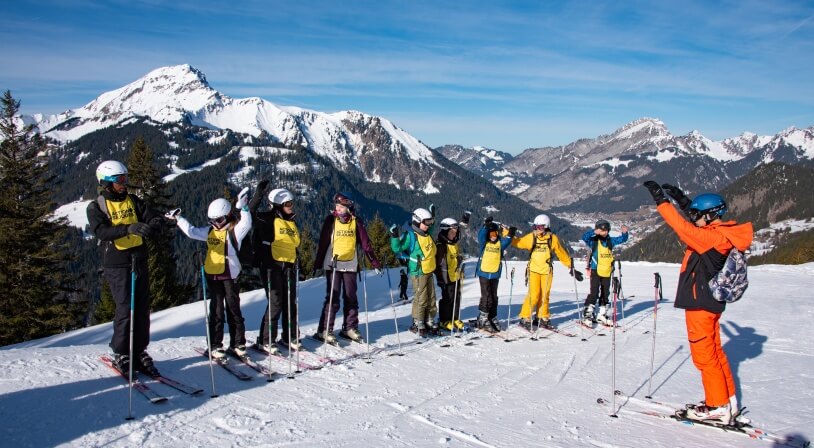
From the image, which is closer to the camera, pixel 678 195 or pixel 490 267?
pixel 678 195

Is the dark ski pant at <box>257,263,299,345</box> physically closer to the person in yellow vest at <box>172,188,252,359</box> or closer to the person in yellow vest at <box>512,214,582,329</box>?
the person in yellow vest at <box>172,188,252,359</box>

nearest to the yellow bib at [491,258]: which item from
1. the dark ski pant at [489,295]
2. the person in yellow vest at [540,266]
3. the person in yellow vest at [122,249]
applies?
the dark ski pant at [489,295]

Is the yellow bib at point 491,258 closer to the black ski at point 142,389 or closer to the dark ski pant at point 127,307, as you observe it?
the dark ski pant at point 127,307

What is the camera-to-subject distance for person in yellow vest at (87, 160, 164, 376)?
19.6 ft

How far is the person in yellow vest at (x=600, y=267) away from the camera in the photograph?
442 inches

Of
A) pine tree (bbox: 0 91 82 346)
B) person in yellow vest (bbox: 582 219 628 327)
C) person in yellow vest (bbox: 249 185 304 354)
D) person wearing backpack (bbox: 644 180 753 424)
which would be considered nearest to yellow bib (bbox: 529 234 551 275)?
person in yellow vest (bbox: 582 219 628 327)

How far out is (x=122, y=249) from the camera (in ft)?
20.3

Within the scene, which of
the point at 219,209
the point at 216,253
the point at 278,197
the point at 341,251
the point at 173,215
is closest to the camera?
the point at 173,215

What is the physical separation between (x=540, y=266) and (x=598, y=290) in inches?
80.4

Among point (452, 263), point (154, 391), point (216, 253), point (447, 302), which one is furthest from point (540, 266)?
point (154, 391)

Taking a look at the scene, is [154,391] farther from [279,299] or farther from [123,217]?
[279,299]

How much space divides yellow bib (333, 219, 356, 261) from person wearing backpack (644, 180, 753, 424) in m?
4.64

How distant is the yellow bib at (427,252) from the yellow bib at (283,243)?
2.57m

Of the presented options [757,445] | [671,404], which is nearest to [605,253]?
[671,404]
